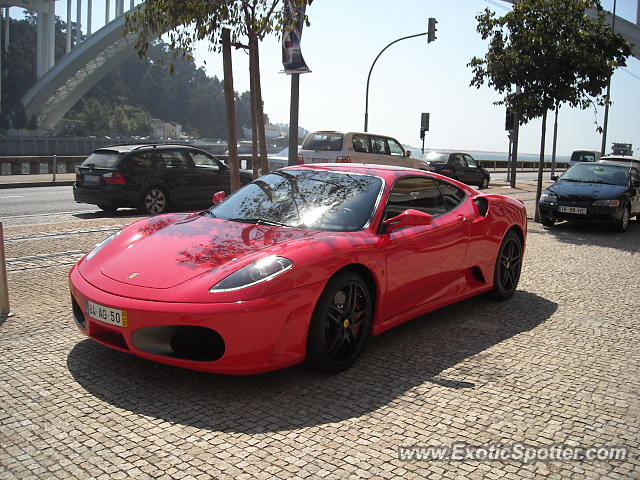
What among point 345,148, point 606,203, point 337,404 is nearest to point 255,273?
point 337,404

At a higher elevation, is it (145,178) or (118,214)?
(145,178)

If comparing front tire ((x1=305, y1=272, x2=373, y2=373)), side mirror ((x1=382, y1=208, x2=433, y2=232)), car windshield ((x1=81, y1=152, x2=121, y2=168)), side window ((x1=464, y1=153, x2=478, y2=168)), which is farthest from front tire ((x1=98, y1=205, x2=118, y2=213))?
side window ((x1=464, y1=153, x2=478, y2=168))

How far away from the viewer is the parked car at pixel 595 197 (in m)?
11.6

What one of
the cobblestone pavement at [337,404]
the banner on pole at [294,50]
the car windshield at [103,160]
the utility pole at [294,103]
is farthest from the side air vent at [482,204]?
the car windshield at [103,160]

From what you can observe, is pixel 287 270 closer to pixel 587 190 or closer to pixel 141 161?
pixel 141 161

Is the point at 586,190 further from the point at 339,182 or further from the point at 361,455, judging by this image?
the point at 361,455

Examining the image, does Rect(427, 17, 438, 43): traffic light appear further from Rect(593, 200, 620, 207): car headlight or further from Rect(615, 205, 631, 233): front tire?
Rect(593, 200, 620, 207): car headlight

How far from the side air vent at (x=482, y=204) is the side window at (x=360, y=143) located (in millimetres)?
11841

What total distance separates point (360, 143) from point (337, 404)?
1446 cm

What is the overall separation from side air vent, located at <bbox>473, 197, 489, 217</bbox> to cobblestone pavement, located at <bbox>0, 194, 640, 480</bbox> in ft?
2.79

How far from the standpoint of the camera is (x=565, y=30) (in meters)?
13.1

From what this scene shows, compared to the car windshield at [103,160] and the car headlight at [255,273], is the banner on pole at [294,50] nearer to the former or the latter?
the car windshield at [103,160]

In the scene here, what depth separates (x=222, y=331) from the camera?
340 centimetres

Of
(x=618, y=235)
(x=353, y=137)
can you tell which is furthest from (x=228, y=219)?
(x=353, y=137)
